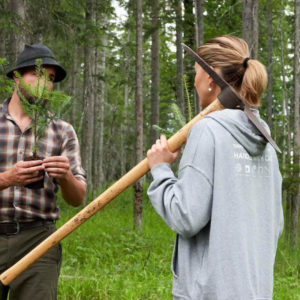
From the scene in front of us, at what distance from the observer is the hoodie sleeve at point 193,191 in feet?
6.82

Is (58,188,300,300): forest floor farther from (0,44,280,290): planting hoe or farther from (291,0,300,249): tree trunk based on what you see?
(0,44,280,290): planting hoe

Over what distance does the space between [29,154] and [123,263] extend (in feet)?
19.3

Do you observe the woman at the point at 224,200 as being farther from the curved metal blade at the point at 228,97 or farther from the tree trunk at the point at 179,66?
the tree trunk at the point at 179,66

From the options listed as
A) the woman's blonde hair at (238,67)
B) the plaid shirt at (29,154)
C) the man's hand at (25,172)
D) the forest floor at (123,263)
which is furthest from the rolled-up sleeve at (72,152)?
the forest floor at (123,263)

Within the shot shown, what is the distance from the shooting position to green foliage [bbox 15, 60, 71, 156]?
9.52 ft

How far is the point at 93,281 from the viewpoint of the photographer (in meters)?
6.12

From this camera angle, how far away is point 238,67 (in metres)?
2.32

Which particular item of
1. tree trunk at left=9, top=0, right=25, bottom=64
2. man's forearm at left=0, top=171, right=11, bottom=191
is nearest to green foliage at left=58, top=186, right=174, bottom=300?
man's forearm at left=0, top=171, right=11, bottom=191

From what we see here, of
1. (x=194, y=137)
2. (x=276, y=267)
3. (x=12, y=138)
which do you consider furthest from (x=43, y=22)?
(x=194, y=137)

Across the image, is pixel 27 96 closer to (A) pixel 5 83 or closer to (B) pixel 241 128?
(B) pixel 241 128

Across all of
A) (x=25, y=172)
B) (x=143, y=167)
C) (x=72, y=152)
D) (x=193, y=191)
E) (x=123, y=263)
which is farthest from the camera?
(x=123, y=263)

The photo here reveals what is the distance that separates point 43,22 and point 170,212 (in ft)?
41.6

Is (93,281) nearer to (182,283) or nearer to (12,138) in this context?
(12,138)

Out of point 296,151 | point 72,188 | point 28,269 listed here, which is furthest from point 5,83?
point 296,151
